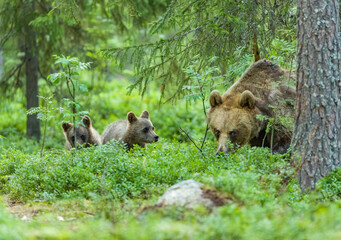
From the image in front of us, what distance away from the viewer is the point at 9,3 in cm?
1347

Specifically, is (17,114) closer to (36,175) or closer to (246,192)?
(36,175)

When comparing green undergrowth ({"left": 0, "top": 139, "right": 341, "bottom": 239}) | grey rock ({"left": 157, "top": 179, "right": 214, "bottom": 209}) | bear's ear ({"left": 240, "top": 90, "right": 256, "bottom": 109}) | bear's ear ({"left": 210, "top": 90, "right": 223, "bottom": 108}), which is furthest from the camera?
bear's ear ({"left": 210, "top": 90, "right": 223, "bottom": 108})

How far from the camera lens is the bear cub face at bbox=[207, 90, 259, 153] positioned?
789 cm

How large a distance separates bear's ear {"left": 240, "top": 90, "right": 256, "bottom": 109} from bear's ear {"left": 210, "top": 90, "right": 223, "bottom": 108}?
40 centimetres

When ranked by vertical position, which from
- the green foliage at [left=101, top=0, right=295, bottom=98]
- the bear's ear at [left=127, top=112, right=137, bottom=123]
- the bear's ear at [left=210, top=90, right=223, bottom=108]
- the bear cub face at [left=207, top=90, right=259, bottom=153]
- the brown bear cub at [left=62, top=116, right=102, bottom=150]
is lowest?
the brown bear cub at [left=62, top=116, right=102, bottom=150]

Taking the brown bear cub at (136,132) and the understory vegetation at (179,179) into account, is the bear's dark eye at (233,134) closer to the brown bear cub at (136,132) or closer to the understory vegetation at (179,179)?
the understory vegetation at (179,179)

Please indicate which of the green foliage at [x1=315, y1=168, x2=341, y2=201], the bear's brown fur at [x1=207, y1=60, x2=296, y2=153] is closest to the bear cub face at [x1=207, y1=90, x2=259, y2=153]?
the bear's brown fur at [x1=207, y1=60, x2=296, y2=153]

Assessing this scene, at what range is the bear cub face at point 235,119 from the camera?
7.89 metres

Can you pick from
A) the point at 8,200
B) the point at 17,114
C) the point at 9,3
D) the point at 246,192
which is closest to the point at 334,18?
the point at 246,192

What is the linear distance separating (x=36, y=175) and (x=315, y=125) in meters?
4.04

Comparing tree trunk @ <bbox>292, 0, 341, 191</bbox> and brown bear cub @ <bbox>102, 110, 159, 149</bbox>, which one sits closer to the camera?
tree trunk @ <bbox>292, 0, 341, 191</bbox>

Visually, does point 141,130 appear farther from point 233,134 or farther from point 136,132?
point 233,134

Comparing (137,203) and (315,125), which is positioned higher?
(315,125)

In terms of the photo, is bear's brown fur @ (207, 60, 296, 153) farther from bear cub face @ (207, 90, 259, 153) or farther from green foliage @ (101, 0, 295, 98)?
green foliage @ (101, 0, 295, 98)
